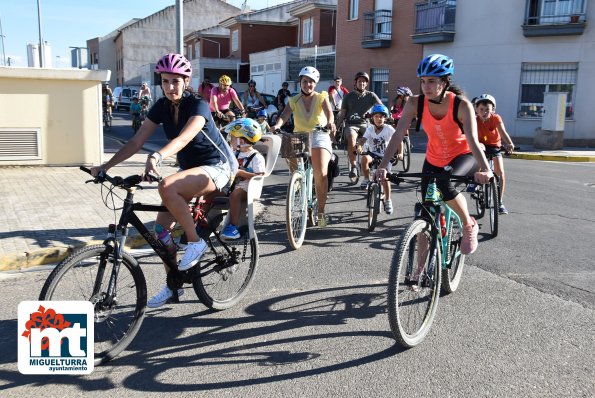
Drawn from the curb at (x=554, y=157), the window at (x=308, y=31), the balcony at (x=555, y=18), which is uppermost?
the window at (x=308, y=31)

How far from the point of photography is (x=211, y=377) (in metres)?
3.53

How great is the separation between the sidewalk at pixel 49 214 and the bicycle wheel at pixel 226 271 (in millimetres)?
757

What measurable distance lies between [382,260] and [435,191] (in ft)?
6.30

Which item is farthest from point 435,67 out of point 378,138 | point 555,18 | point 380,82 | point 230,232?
point 380,82

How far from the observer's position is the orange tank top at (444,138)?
4516 millimetres

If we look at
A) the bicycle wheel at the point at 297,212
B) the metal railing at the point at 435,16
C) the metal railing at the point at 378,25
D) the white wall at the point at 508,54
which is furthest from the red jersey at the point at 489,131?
the metal railing at the point at 378,25

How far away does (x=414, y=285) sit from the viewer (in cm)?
401

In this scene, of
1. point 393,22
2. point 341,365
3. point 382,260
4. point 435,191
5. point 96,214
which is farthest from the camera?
point 393,22

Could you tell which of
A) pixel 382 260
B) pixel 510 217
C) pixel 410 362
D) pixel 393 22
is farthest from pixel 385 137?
pixel 393 22

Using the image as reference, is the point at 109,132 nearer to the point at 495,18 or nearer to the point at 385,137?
the point at 495,18

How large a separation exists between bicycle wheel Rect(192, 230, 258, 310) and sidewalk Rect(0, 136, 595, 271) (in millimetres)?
757

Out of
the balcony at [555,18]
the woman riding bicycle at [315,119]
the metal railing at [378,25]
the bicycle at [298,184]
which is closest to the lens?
the bicycle at [298,184]

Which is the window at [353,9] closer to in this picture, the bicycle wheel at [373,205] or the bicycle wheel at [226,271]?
the bicycle wheel at [373,205]

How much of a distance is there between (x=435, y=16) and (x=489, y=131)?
18.5 meters
